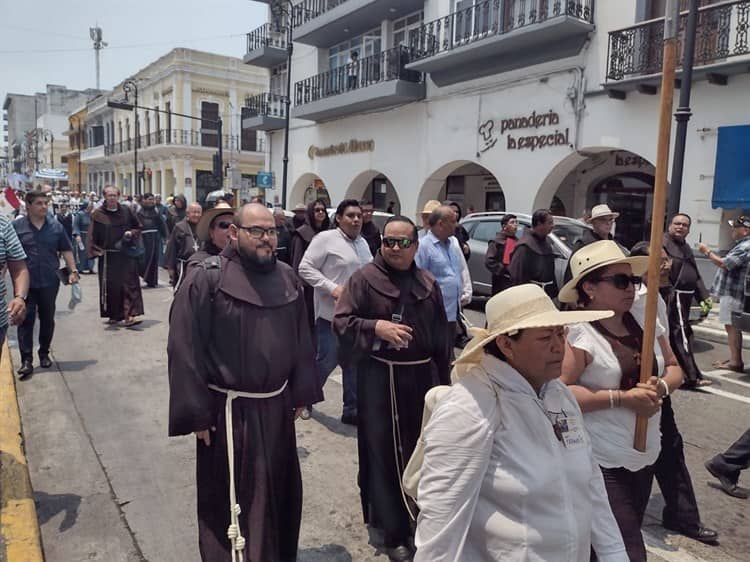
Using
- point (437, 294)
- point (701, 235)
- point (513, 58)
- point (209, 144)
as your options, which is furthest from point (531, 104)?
point (209, 144)

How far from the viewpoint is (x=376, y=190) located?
83.4 feet

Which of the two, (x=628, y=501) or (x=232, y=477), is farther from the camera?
(x=232, y=477)

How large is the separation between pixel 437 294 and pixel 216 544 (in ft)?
5.73

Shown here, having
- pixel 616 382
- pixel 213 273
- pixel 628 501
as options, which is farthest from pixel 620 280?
pixel 213 273

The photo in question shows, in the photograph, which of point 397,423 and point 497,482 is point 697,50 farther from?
point 497,482

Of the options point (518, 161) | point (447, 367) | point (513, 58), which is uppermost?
point (513, 58)

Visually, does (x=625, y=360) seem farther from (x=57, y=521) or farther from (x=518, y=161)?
(x=518, y=161)

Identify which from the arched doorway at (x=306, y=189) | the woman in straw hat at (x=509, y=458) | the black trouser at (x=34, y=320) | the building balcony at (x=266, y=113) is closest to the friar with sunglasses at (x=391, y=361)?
the woman in straw hat at (x=509, y=458)

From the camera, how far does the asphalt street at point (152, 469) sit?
3.57 metres

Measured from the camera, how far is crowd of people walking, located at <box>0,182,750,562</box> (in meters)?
1.86

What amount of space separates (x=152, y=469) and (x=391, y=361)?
2.16m

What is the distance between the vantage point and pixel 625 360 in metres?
2.75

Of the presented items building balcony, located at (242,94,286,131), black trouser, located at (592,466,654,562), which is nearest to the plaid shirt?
black trouser, located at (592,466,654,562)

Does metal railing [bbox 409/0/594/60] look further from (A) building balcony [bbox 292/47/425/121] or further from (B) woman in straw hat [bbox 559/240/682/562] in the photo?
(B) woman in straw hat [bbox 559/240/682/562]
